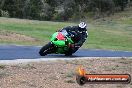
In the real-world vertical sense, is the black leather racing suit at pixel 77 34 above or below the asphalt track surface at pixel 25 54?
above

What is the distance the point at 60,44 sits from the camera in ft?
55.8

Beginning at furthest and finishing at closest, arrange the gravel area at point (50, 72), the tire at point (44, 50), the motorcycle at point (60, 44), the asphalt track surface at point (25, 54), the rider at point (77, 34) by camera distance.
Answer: the rider at point (77, 34)
the motorcycle at point (60, 44)
the tire at point (44, 50)
the asphalt track surface at point (25, 54)
the gravel area at point (50, 72)

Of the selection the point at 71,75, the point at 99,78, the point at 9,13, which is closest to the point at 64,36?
the point at 71,75

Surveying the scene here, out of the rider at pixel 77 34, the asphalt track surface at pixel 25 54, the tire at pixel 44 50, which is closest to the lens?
the asphalt track surface at pixel 25 54

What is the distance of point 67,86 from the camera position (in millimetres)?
10578

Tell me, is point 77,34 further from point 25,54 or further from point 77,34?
point 25,54

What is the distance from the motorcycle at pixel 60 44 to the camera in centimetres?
1698

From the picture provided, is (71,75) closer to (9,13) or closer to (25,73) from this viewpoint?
(25,73)

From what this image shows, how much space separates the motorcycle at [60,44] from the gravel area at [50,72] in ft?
7.23

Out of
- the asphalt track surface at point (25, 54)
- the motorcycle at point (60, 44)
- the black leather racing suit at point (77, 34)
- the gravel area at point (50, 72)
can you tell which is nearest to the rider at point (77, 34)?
the black leather racing suit at point (77, 34)

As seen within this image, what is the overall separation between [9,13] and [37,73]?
6446 cm

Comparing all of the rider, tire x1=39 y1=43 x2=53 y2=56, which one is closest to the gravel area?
tire x1=39 y1=43 x2=53 y2=56

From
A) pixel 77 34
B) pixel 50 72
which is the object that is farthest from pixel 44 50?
pixel 50 72

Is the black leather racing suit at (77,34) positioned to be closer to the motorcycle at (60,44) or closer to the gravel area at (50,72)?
Answer: the motorcycle at (60,44)
